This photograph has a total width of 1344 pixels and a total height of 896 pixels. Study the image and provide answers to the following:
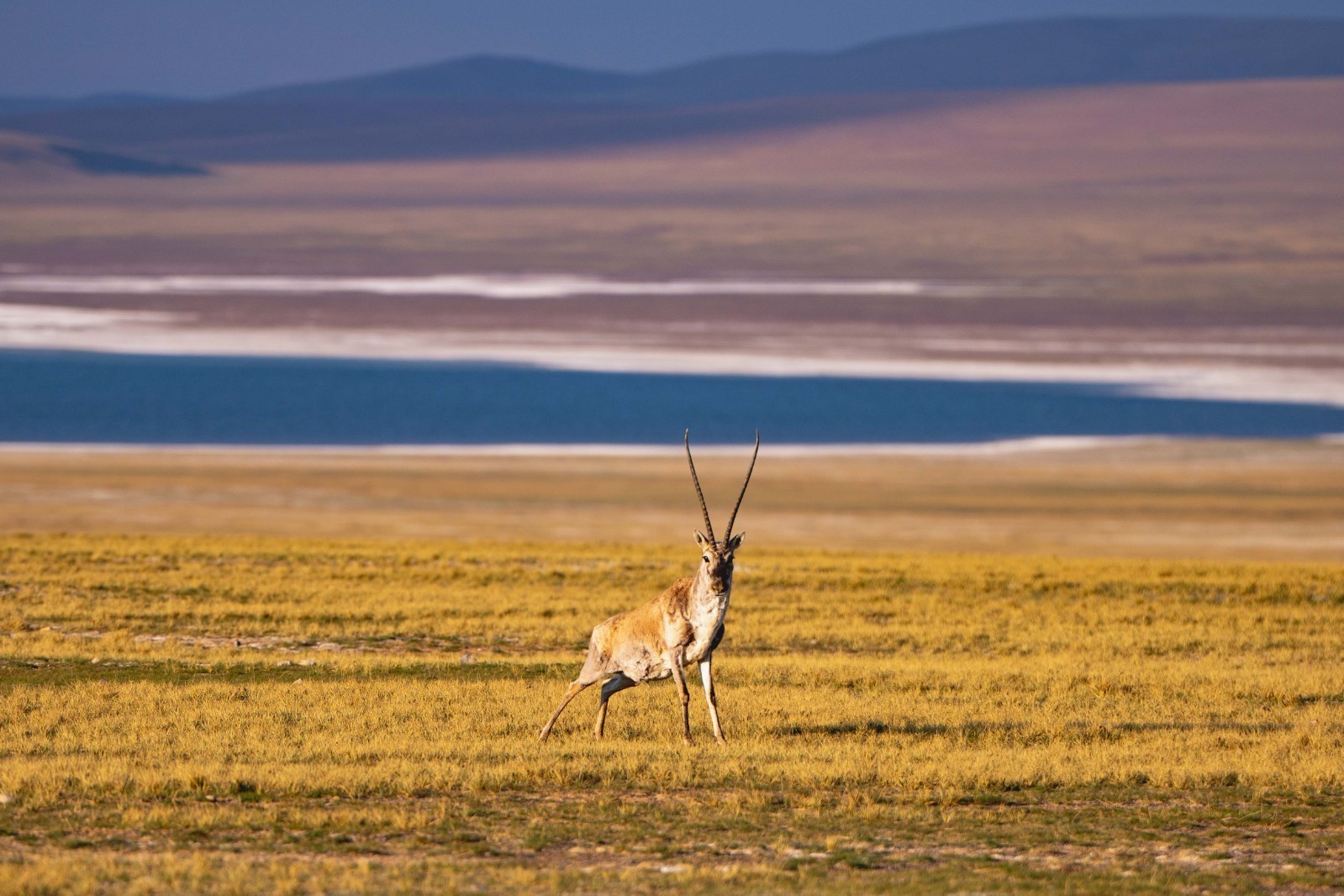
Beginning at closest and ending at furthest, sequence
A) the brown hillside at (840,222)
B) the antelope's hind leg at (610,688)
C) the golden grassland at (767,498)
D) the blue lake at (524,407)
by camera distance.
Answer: the antelope's hind leg at (610,688)
the golden grassland at (767,498)
the blue lake at (524,407)
the brown hillside at (840,222)

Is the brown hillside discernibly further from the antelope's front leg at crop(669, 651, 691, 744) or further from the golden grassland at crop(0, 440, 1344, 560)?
the antelope's front leg at crop(669, 651, 691, 744)

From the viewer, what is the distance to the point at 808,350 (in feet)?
303

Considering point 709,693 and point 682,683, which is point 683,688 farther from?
point 709,693

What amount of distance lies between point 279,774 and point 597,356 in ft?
254

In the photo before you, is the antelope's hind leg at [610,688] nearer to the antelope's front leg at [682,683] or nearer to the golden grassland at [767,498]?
the antelope's front leg at [682,683]

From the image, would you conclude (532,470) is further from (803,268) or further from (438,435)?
(803,268)

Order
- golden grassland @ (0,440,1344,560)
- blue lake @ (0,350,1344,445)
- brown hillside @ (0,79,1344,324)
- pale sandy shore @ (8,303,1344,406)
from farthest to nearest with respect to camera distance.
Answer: brown hillside @ (0,79,1344,324)
pale sandy shore @ (8,303,1344,406)
blue lake @ (0,350,1344,445)
golden grassland @ (0,440,1344,560)

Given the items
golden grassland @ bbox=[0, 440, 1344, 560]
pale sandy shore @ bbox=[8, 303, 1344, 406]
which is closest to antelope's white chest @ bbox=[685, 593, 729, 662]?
golden grassland @ bbox=[0, 440, 1344, 560]

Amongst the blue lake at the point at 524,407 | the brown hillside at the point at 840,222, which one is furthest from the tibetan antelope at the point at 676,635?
the brown hillside at the point at 840,222

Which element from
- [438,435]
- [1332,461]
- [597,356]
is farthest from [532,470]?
[597,356]

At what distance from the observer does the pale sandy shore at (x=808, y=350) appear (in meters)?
81.0

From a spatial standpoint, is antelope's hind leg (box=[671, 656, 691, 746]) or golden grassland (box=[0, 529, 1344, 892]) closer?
golden grassland (box=[0, 529, 1344, 892])

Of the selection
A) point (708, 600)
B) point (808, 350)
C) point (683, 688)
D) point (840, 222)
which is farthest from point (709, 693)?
point (840, 222)

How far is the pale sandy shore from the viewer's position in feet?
266
